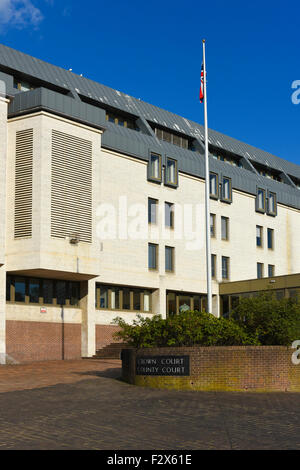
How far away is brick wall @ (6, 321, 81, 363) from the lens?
3338cm

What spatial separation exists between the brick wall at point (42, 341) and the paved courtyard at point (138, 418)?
1301 centimetres

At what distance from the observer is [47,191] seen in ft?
107

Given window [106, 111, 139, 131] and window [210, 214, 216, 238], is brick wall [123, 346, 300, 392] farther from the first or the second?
window [106, 111, 139, 131]

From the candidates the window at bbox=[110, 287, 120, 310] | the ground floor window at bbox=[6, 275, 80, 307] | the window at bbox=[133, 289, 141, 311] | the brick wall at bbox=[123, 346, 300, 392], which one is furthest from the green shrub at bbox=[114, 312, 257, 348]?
the window at bbox=[133, 289, 141, 311]

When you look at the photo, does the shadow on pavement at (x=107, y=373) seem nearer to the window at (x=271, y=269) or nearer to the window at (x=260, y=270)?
the window at (x=260, y=270)

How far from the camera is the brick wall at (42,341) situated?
3338 cm

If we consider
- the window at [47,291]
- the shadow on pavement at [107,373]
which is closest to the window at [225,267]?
the window at [47,291]

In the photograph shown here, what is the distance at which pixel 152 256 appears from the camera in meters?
42.5

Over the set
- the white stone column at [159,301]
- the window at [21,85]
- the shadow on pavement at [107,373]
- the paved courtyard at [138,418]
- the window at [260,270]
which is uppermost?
the window at [21,85]

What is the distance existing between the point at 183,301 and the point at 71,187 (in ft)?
48.7

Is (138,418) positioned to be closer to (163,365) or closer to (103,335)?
(163,365)

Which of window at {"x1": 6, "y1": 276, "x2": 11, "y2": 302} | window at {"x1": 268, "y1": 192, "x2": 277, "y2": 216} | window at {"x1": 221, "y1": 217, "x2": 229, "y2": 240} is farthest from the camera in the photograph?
window at {"x1": 268, "y1": 192, "x2": 277, "y2": 216}

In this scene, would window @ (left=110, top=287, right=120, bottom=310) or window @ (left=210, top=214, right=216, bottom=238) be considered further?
window @ (left=210, top=214, right=216, bottom=238)

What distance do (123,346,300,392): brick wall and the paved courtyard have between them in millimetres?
650
